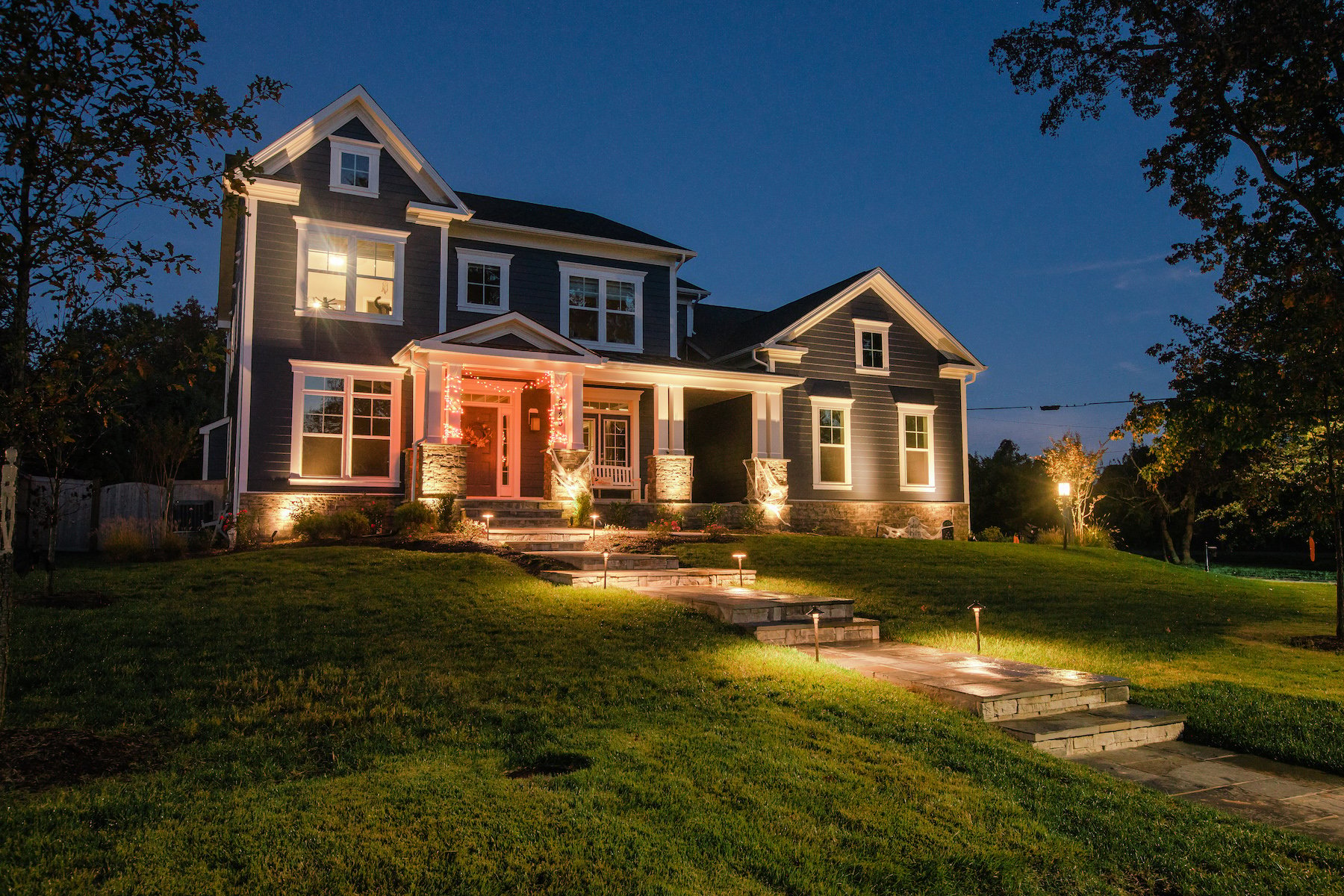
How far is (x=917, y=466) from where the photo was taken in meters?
24.0

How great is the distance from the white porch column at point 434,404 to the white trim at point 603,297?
4.12 metres

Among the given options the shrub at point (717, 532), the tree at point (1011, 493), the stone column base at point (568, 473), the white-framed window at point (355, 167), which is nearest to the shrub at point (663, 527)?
the shrub at point (717, 532)

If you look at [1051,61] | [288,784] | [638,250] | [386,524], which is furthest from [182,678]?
[638,250]

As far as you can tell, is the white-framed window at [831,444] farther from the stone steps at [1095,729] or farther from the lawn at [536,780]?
the stone steps at [1095,729]

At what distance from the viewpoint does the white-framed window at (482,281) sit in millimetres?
19203

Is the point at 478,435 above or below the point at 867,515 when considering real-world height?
above

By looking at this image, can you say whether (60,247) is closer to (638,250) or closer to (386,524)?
(386,524)

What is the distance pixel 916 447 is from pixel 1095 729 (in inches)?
716

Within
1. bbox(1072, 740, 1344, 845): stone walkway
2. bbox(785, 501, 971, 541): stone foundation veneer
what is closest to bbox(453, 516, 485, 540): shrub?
bbox(785, 501, 971, 541): stone foundation veneer

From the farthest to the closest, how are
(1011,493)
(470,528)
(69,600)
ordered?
(1011,493), (470,528), (69,600)

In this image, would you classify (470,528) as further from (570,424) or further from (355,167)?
(355,167)

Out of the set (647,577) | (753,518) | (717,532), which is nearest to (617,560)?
(647,577)

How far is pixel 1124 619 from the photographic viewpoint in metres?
11.9

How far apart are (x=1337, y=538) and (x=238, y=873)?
1381cm
